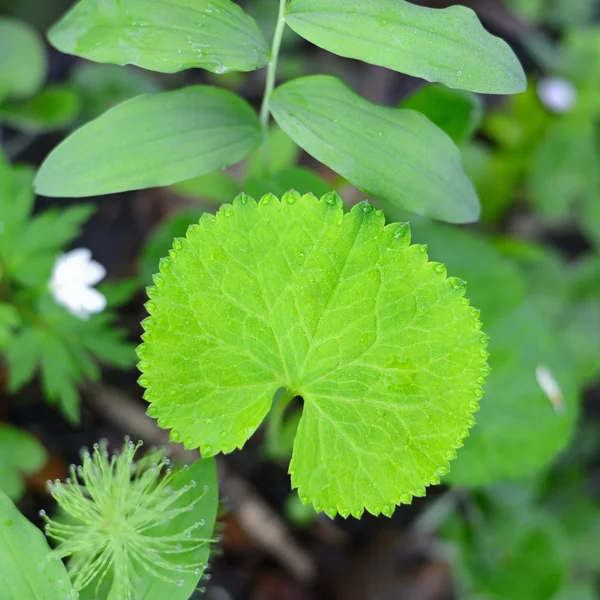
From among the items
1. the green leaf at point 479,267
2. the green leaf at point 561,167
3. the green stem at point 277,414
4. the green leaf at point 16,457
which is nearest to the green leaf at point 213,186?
the green leaf at point 479,267

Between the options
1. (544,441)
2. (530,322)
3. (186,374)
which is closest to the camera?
(186,374)

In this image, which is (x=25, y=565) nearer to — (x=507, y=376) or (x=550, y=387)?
(x=507, y=376)

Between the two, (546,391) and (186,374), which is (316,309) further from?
(546,391)

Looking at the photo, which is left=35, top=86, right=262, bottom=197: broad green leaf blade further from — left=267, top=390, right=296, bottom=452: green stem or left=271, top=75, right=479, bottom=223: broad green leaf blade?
left=267, top=390, right=296, bottom=452: green stem

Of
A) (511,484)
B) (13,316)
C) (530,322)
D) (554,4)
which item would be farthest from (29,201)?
(554,4)

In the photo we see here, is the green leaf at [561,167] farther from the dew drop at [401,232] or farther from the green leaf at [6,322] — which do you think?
the green leaf at [6,322]

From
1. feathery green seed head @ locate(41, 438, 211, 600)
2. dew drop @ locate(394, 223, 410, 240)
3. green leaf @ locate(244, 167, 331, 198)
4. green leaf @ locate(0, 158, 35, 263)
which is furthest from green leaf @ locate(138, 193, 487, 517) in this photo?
green leaf @ locate(0, 158, 35, 263)
